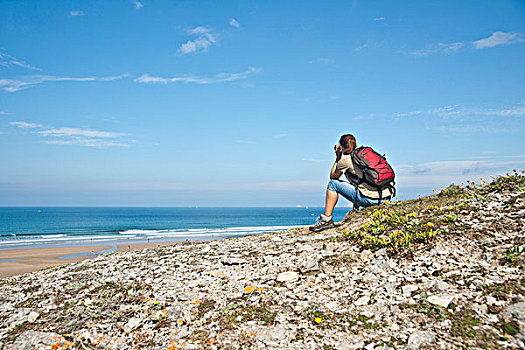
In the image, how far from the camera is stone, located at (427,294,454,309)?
212 inches

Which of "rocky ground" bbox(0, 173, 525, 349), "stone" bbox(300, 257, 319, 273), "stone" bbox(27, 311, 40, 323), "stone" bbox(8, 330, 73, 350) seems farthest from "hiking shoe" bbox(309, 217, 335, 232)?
"stone" bbox(27, 311, 40, 323)

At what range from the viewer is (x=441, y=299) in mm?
5496

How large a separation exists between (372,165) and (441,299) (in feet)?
17.4

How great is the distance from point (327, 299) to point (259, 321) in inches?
53.6

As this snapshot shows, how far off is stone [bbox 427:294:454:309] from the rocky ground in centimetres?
2

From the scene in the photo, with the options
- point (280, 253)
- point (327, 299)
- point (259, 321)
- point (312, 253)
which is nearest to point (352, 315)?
point (327, 299)

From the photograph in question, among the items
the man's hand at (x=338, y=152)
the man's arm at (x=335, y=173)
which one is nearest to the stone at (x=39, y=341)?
the man's arm at (x=335, y=173)

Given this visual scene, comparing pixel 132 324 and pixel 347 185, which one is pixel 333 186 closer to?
pixel 347 185

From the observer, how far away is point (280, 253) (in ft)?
30.1

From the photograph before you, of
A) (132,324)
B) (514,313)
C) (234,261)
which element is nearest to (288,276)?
(234,261)

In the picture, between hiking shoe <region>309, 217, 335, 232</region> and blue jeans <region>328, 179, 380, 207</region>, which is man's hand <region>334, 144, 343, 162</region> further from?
hiking shoe <region>309, 217, 335, 232</region>

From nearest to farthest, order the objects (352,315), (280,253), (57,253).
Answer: (352,315) < (280,253) < (57,253)

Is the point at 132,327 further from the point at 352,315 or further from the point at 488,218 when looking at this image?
the point at 488,218

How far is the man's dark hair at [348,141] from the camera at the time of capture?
10.7 m
